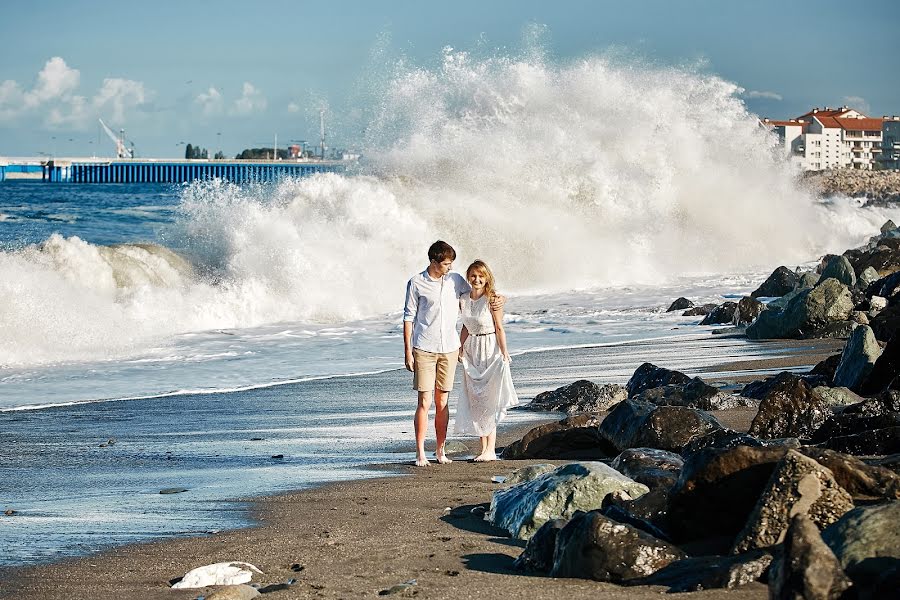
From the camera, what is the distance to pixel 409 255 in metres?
24.0

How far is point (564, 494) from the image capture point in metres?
4.90

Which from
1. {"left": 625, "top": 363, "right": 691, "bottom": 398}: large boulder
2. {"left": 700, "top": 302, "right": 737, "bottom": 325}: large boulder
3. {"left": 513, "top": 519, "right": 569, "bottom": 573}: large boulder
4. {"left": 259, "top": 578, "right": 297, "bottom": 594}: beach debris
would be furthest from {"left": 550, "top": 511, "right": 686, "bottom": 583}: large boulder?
{"left": 700, "top": 302, "right": 737, "bottom": 325}: large boulder

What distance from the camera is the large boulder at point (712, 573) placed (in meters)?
3.80

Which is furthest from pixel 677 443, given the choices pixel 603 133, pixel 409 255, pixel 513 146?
pixel 603 133

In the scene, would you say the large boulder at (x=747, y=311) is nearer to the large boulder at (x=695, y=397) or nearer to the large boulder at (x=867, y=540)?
the large boulder at (x=695, y=397)

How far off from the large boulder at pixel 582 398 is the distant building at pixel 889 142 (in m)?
136

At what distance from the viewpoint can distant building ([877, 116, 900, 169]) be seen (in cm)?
13625

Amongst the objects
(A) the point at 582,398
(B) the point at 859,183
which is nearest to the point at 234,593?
(A) the point at 582,398

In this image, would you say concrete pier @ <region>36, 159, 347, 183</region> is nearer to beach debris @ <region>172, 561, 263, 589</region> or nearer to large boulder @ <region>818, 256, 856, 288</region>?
large boulder @ <region>818, 256, 856, 288</region>

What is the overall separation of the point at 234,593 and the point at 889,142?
473 ft

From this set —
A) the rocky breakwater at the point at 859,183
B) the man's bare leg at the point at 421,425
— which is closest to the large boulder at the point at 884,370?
the man's bare leg at the point at 421,425

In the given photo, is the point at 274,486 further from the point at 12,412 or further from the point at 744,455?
the point at 12,412

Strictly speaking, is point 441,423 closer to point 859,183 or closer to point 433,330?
point 433,330

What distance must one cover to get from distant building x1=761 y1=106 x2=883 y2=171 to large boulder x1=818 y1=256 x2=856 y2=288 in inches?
4426
